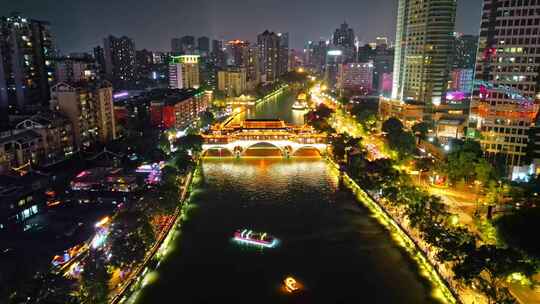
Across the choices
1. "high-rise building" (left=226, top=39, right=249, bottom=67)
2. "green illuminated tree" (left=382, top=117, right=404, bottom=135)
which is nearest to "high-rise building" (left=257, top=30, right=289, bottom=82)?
"high-rise building" (left=226, top=39, right=249, bottom=67)

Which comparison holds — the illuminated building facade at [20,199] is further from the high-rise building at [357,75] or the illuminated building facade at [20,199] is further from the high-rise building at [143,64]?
the high-rise building at [357,75]

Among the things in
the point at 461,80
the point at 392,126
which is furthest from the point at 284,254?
the point at 461,80

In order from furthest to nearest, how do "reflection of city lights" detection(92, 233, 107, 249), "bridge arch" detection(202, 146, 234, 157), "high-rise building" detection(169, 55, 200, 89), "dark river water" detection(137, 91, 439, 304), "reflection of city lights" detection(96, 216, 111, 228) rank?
"high-rise building" detection(169, 55, 200, 89), "bridge arch" detection(202, 146, 234, 157), "reflection of city lights" detection(96, 216, 111, 228), "reflection of city lights" detection(92, 233, 107, 249), "dark river water" detection(137, 91, 439, 304)

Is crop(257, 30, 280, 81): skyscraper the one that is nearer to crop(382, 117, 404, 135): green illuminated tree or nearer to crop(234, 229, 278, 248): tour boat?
crop(382, 117, 404, 135): green illuminated tree

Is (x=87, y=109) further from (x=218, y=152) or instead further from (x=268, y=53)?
(x=268, y=53)

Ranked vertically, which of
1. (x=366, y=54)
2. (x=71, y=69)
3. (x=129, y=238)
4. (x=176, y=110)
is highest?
(x=366, y=54)

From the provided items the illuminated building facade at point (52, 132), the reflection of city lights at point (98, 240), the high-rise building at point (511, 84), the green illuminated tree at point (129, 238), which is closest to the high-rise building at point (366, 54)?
the high-rise building at point (511, 84)
